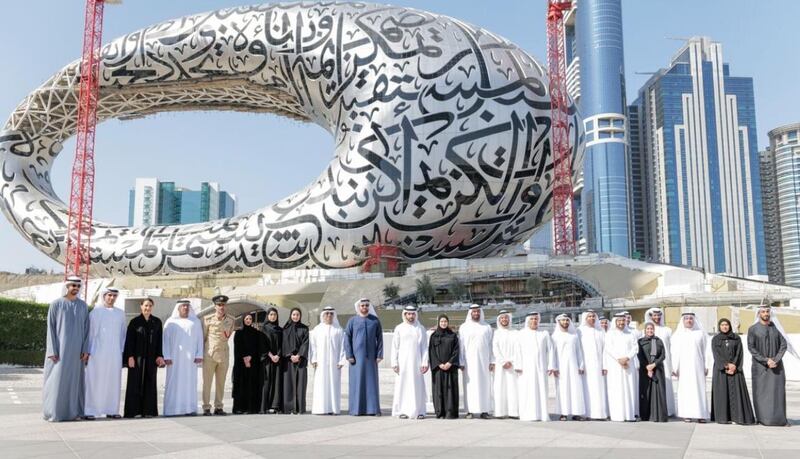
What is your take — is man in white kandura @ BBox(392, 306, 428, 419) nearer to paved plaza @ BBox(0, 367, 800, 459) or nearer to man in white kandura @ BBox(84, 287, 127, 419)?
paved plaza @ BBox(0, 367, 800, 459)

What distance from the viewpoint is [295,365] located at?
10.1 metres

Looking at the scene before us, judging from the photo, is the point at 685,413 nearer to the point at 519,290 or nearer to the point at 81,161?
the point at 519,290

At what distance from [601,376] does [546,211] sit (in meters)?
25.0

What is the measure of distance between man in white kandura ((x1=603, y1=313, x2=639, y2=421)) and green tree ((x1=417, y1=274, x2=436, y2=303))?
74.2 feet

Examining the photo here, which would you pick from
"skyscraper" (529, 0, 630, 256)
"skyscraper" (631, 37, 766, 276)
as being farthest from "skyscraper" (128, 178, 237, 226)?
"skyscraper" (631, 37, 766, 276)

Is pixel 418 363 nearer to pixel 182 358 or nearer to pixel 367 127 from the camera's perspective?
pixel 182 358

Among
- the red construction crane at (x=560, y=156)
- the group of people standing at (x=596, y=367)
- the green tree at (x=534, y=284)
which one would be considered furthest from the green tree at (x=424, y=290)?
the group of people standing at (x=596, y=367)

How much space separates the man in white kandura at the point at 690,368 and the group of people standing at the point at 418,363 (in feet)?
0.05

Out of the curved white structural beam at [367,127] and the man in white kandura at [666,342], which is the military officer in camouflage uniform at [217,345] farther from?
the curved white structural beam at [367,127]

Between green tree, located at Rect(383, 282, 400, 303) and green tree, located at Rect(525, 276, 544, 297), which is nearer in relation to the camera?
green tree, located at Rect(383, 282, 400, 303)

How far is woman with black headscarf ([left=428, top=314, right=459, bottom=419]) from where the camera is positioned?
9742 mm

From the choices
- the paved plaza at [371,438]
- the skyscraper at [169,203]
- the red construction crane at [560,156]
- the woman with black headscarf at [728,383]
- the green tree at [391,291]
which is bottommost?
the paved plaza at [371,438]

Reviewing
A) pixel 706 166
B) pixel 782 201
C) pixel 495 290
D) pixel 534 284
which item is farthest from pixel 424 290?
pixel 782 201

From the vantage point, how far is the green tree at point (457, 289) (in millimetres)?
33688
